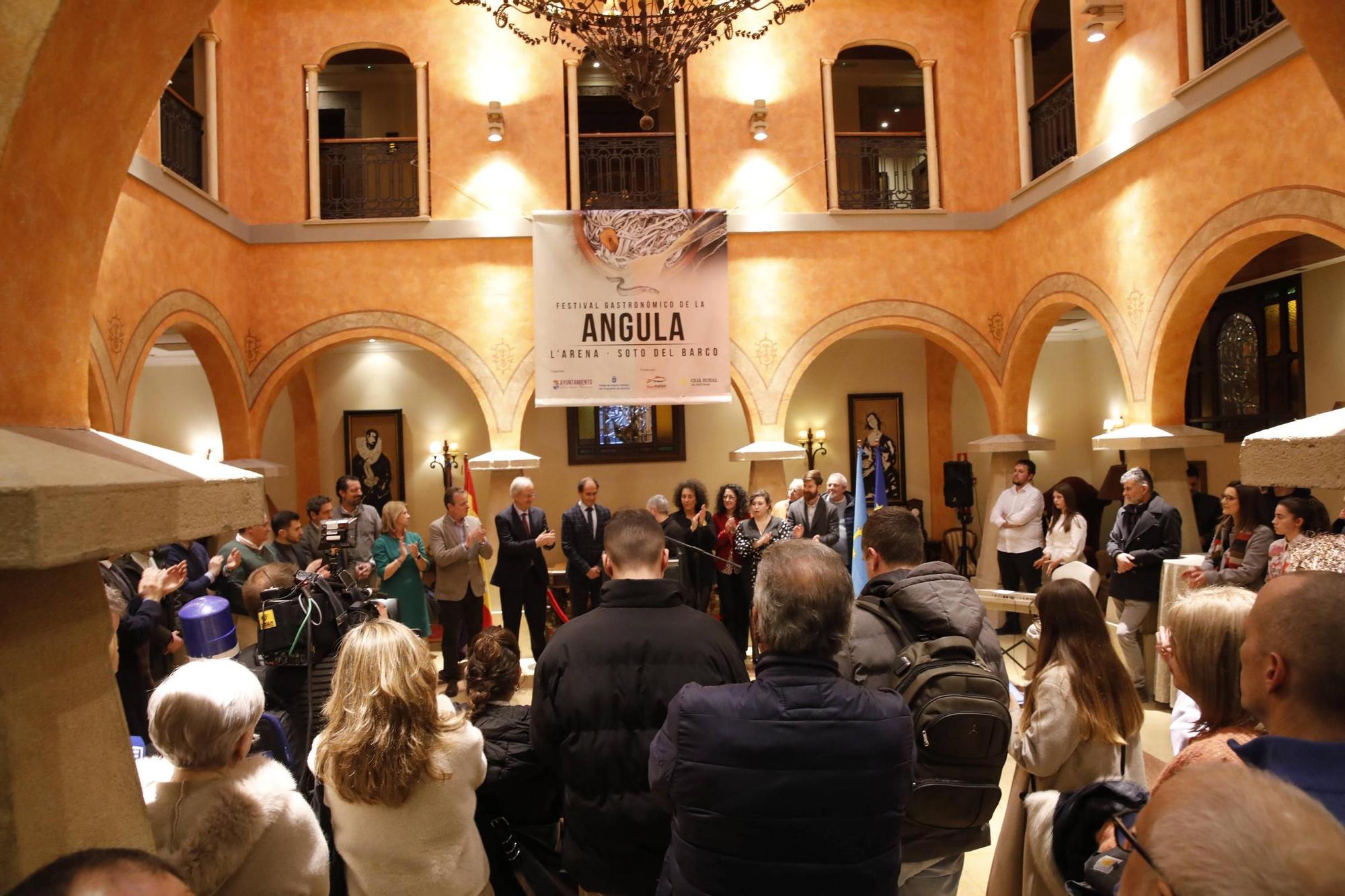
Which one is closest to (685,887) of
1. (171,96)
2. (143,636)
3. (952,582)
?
(952,582)

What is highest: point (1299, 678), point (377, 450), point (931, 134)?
point (931, 134)

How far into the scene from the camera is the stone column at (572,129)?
383 inches

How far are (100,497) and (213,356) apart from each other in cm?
873

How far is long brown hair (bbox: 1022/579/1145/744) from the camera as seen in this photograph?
2320 millimetres

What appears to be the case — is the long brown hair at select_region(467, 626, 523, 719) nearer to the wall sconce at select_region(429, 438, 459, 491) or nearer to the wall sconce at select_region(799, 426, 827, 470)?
the wall sconce at select_region(429, 438, 459, 491)

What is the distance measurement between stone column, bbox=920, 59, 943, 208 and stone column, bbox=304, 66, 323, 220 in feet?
22.0

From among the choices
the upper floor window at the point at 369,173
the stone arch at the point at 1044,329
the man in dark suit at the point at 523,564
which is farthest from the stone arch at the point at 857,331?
the upper floor window at the point at 369,173

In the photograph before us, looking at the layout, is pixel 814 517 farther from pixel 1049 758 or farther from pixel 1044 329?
pixel 1049 758

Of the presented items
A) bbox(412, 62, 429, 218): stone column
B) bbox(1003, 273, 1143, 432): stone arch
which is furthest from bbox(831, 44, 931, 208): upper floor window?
bbox(412, 62, 429, 218): stone column

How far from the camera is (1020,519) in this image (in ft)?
26.5

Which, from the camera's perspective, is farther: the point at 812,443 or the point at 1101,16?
the point at 812,443

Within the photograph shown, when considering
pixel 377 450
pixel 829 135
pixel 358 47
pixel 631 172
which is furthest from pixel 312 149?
pixel 829 135

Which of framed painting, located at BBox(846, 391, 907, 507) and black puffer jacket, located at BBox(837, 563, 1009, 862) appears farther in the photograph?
framed painting, located at BBox(846, 391, 907, 507)

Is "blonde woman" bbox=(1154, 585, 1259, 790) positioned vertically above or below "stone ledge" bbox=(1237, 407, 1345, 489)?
below
